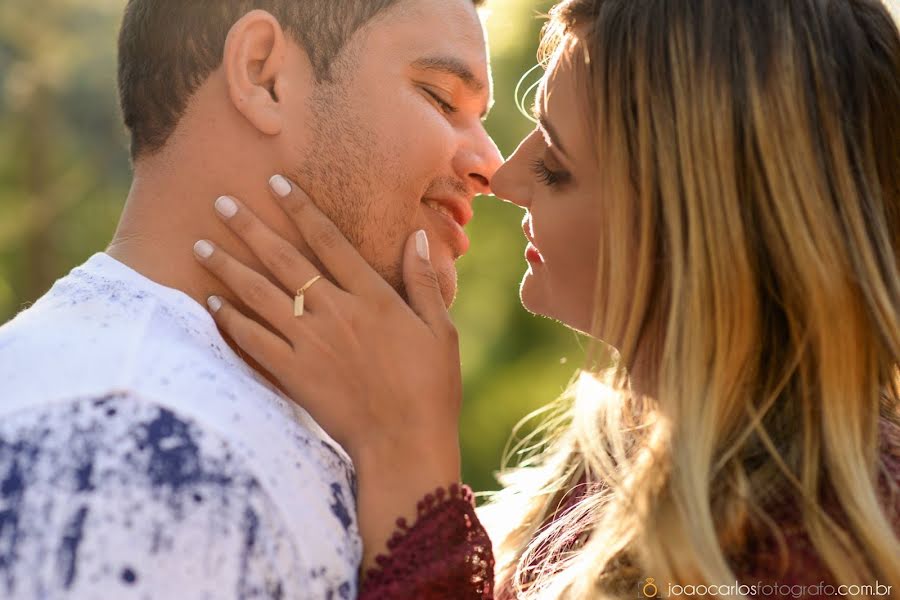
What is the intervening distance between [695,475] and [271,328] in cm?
107

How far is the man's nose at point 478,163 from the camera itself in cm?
280

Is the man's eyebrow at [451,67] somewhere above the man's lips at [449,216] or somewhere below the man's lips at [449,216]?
above

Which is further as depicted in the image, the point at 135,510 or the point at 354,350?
the point at 354,350

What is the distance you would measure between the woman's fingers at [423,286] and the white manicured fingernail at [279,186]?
1.14 ft

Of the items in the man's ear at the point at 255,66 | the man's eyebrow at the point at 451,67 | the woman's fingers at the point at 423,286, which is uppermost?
the man's ear at the point at 255,66

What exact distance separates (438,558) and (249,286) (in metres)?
0.77

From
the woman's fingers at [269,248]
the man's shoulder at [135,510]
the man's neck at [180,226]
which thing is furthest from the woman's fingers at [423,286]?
the man's shoulder at [135,510]

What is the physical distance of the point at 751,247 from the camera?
2250 mm

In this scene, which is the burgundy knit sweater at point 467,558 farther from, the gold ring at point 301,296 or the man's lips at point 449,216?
the man's lips at point 449,216

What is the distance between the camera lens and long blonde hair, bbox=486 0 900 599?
7.06 feet

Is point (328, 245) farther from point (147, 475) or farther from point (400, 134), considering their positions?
point (147, 475)

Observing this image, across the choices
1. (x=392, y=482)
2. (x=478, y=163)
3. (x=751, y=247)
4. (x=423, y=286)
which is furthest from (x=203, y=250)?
(x=751, y=247)

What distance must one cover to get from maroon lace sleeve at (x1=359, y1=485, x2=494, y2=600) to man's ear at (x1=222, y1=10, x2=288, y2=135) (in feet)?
3.27

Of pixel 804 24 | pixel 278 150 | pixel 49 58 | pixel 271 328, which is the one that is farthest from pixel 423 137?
pixel 49 58
